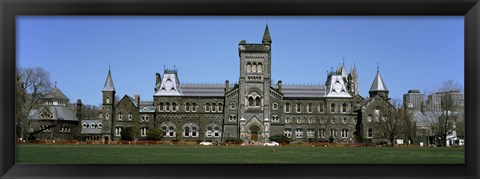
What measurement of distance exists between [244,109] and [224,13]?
142ft

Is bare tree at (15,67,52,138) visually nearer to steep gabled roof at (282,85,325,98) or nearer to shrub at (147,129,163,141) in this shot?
shrub at (147,129,163,141)

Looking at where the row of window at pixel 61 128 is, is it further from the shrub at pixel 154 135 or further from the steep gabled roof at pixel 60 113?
the shrub at pixel 154 135

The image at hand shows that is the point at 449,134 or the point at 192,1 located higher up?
the point at 192,1

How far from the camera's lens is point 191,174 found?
17.4 feet

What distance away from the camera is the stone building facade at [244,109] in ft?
159

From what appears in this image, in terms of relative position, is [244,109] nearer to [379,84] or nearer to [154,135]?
[154,135]

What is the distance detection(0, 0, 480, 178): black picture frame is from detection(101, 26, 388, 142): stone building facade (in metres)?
42.3

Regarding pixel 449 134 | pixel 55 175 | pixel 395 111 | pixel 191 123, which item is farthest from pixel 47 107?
pixel 55 175

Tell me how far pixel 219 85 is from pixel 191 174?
46297 mm

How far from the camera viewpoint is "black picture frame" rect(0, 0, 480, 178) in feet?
17.0

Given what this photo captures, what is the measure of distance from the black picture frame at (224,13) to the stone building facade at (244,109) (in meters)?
42.3

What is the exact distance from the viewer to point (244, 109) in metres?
48.5

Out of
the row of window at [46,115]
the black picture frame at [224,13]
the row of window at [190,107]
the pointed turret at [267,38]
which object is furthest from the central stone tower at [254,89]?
the black picture frame at [224,13]

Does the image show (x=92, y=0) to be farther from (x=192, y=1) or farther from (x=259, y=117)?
(x=259, y=117)
